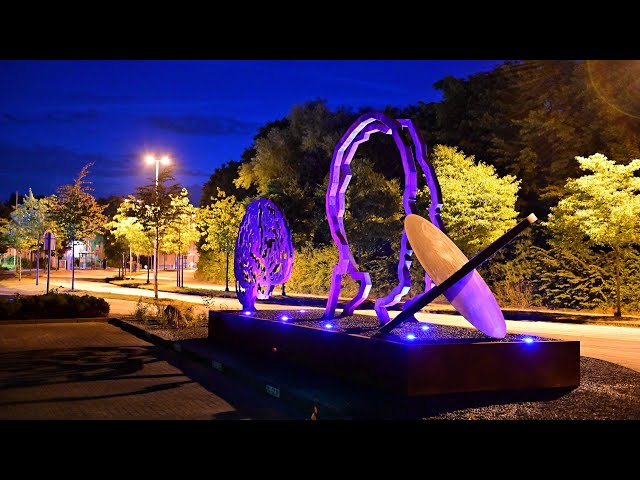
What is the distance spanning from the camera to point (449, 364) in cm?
945

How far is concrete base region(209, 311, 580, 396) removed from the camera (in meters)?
9.31

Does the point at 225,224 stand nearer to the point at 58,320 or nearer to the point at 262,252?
the point at 58,320

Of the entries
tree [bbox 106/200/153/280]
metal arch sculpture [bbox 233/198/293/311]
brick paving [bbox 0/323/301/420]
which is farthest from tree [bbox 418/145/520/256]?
tree [bbox 106/200/153/280]

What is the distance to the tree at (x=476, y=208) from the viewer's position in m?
30.2

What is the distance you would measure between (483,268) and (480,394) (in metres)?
25.9

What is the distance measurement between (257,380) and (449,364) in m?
3.17

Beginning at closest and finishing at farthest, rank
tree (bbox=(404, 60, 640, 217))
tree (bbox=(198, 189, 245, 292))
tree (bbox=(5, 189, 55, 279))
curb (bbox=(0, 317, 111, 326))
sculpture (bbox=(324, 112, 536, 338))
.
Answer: sculpture (bbox=(324, 112, 536, 338)) < curb (bbox=(0, 317, 111, 326)) < tree (bbox=(404, 60, 640, 217)) < tree (bbox=(198, 189, 245, 292)) < tree (bbox=(5, 189, 55, 279))

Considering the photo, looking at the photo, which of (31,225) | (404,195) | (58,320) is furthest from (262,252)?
(31,225)

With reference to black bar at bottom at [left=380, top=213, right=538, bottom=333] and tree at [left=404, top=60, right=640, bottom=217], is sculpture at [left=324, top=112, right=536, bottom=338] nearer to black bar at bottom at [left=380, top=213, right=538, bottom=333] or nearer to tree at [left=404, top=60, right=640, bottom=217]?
black bar at bottom at [left=380, top=213, right=538, bottom=333]

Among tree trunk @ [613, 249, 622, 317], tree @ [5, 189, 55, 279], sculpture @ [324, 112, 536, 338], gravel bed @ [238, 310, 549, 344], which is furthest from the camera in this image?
tree @ [5, 189, 55, 279]

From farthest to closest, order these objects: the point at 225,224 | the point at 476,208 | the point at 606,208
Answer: the point at 225,224 → the point at 476,208 → the point at 606,208

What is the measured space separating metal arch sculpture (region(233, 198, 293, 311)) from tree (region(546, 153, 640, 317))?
13.2m

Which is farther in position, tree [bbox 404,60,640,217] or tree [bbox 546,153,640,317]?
tree [bbox 404,60,640,217]
